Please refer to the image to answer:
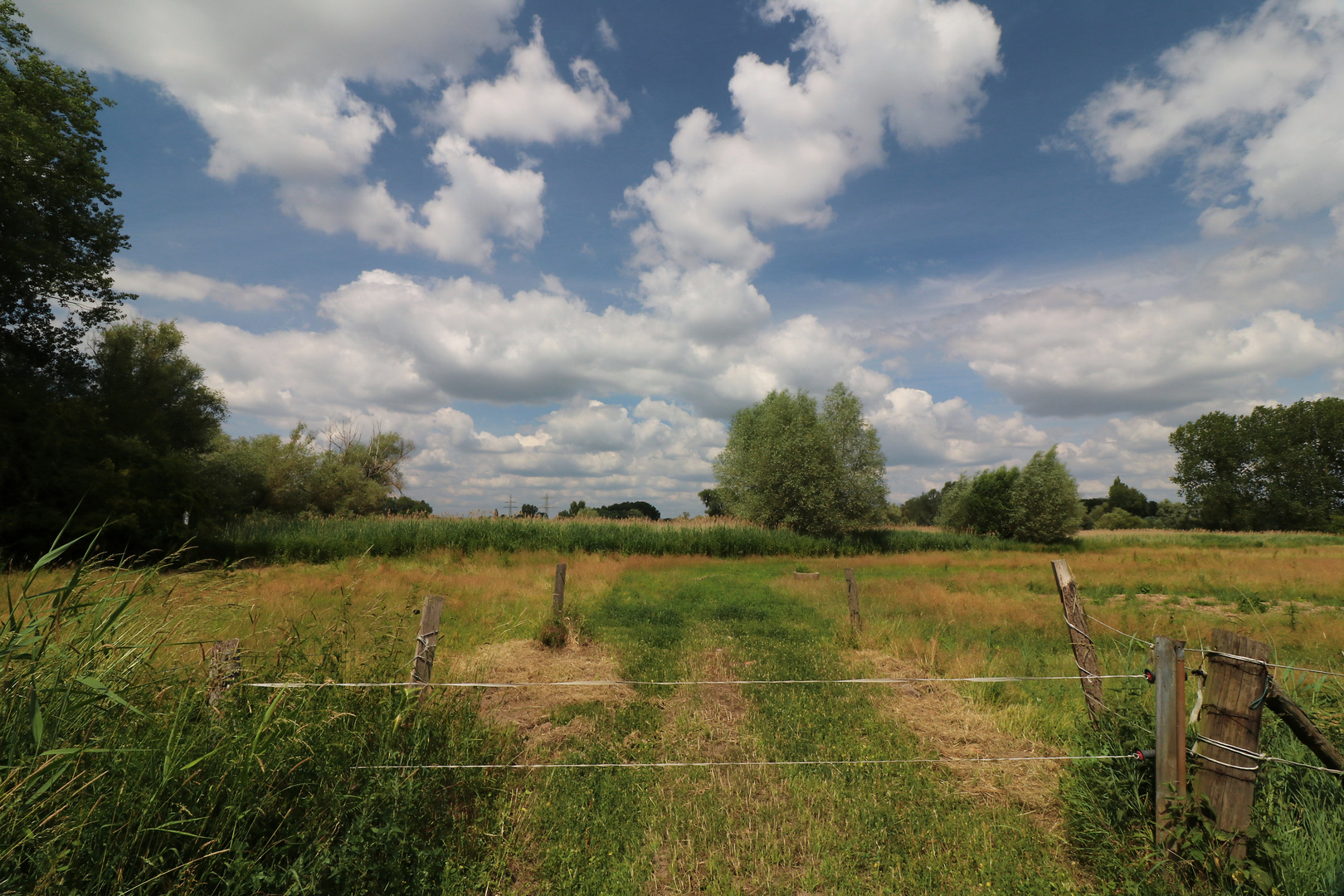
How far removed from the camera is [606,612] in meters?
14.4

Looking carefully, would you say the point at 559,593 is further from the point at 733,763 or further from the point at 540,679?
the point at 733,763

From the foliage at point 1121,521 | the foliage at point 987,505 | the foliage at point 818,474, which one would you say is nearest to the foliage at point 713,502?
the foliage at point 818,474

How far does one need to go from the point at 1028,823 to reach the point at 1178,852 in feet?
4.10

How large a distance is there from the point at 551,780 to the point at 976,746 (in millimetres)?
4609

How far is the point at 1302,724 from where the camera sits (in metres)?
3.57

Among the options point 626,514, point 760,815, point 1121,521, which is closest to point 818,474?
point 626,514

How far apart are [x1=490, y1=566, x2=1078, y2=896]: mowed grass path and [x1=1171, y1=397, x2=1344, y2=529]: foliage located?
8655 cm

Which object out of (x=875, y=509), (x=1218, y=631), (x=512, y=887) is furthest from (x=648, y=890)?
(x=875, y=509)

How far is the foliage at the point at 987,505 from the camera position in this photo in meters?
47.9

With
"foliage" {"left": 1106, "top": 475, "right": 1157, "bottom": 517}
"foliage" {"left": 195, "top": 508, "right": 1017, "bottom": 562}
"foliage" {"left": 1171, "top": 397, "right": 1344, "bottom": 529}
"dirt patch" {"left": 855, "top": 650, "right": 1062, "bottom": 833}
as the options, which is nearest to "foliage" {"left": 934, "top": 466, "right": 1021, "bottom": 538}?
"foliage" {"left": 195, "top": 508, "right": 1017, "bottom": 562}

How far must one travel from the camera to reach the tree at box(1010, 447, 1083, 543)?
4531 centimetres

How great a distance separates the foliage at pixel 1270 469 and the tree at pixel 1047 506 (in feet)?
129

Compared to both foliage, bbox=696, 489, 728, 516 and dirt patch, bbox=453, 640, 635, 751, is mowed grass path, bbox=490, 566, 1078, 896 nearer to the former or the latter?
dirt patch, bbox=453, 640, 635, 751

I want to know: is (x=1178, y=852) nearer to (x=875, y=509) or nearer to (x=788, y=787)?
(x=788, y=787)
